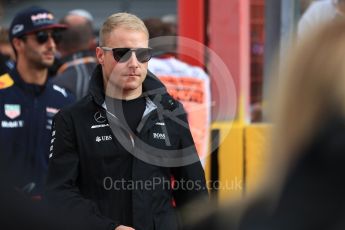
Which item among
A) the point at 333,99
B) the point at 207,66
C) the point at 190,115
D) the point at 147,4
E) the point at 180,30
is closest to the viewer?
the point at 333,99

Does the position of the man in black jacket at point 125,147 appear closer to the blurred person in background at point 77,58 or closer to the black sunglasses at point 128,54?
the black sunglasses at point 128,54

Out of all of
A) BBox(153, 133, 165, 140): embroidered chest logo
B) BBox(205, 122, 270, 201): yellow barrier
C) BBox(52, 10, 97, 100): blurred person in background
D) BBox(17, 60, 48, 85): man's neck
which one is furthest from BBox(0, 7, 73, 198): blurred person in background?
BBox(205, 122, 270, 201): yellow barrier

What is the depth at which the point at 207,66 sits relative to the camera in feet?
22.1

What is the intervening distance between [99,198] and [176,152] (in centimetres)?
42

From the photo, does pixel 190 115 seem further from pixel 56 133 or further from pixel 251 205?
pixel 251 205

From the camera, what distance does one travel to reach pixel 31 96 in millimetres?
5414

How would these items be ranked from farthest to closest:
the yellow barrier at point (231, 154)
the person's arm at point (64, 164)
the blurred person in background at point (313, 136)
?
1. the yellow barrier at point (231, 154)
2. the person's arm at point (64, 164)
3. the blurred person in background at point (313, 136)

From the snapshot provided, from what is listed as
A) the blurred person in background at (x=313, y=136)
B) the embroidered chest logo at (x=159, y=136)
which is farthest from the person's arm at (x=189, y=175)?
the blurred person in background at (x=313, y=136)

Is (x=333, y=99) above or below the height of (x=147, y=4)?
below

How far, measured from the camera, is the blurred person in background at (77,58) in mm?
6266

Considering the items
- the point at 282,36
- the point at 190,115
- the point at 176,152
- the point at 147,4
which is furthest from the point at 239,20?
the point at 147,4

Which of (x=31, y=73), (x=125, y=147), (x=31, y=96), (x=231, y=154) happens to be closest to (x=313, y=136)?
(x=125, y=147)

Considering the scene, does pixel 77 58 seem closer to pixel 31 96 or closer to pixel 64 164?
pixel 31 96

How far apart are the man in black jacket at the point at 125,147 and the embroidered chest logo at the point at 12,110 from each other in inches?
61.1
